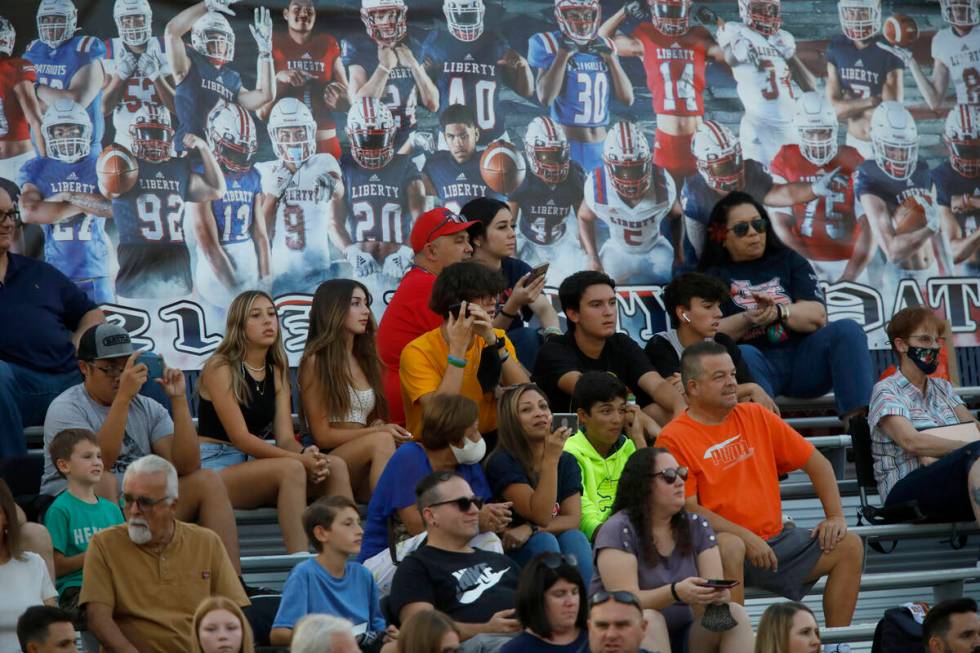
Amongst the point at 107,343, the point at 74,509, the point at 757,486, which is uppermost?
the point at 107,343

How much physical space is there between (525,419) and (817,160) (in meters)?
3.03

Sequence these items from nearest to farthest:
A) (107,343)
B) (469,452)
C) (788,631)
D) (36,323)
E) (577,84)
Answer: (788,631) → (469,452) → (107,343) → (36,323) → (577,84)

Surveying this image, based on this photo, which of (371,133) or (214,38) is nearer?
(214,38)

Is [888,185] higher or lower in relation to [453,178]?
lower

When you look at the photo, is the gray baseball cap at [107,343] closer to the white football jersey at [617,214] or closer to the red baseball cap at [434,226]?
the red baseball cap at [434,226]

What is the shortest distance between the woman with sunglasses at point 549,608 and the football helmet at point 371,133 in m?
3.13

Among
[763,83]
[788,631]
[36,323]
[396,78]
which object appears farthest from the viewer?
[763,83]

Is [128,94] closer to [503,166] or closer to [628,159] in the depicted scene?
[503,166]

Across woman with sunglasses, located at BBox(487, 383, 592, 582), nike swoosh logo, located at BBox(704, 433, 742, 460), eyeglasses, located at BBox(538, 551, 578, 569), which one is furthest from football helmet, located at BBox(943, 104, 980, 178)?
eyeglasses, located at BBox(538, 551, 578, 569)

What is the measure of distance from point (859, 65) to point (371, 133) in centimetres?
252

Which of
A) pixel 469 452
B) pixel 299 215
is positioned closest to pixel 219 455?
pixel 469 452

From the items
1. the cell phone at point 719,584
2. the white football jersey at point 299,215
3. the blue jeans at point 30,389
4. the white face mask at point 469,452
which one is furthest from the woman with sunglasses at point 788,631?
the white football jersey at point 299,215

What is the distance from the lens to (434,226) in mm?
7215

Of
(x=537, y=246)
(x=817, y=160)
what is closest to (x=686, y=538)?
(x=537, y=246)
